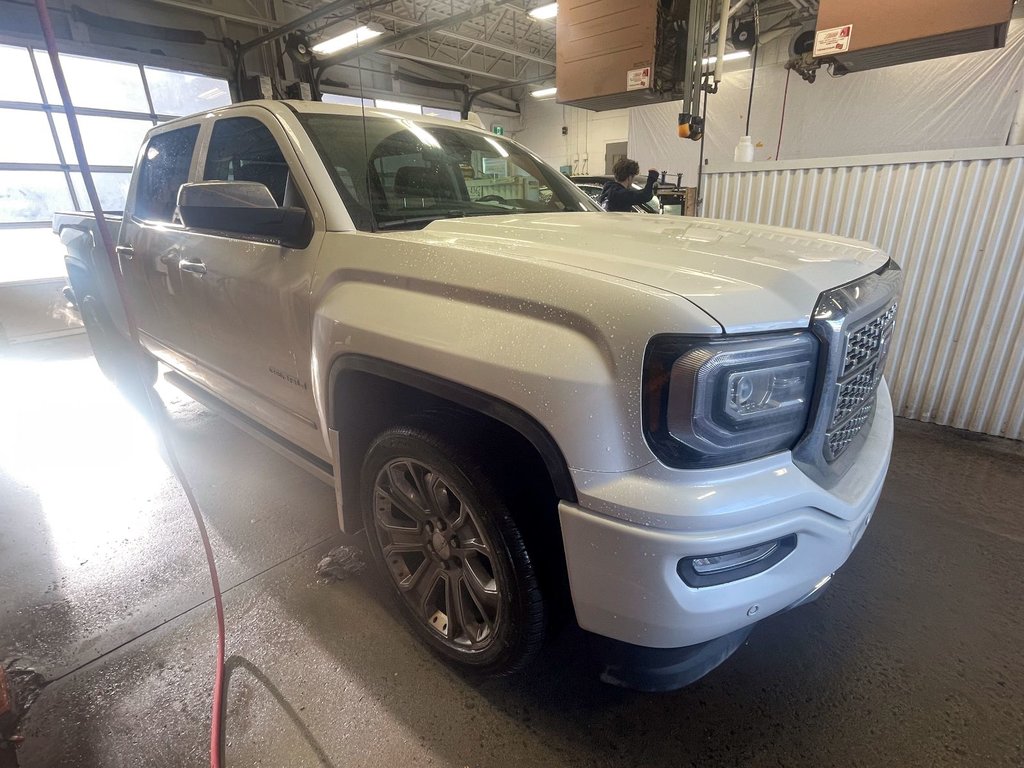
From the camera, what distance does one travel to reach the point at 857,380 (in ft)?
4.36

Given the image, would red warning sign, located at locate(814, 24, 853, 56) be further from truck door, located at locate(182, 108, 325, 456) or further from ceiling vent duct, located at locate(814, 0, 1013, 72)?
truck door, located at locate(182, 108, 325, 456)

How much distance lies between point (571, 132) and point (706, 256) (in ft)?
58.9

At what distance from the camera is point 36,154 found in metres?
8.23

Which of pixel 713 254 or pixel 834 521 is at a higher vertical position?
pixel 713 254

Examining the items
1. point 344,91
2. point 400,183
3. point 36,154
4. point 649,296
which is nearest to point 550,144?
point 344,91

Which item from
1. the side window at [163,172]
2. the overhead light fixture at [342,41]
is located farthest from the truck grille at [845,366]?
the overhead light fixture at [342,41]

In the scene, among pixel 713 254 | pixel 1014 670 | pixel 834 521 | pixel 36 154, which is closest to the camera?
pixel 834 521

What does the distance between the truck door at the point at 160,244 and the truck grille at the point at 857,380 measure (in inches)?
107

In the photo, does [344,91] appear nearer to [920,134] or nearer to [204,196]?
[920,134]

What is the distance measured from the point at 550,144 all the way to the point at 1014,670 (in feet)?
61.3

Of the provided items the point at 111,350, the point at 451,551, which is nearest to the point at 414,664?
the point at 451,551

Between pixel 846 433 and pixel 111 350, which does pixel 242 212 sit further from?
pixel 111 350

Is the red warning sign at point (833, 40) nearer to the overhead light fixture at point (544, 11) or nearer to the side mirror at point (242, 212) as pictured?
the side mirror at point (242, 212)

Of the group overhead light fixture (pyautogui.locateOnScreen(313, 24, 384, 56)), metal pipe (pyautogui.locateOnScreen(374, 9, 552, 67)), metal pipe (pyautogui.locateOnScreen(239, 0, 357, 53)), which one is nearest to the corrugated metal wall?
metal pipe (pyautogui.locateOnScreen(239, 0, 357, 53))
